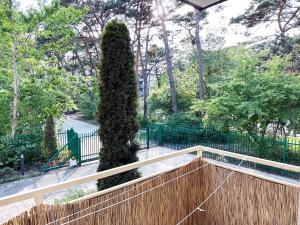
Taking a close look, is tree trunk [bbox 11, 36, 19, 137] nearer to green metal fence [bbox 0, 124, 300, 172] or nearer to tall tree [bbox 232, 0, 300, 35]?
green metal fence [bbox 0, 124, 300, 172]

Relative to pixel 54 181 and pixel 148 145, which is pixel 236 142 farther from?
pixel 54 181

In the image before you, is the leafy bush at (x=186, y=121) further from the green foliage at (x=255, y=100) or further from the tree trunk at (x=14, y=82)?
the tree trunk at (x=14, y=82)

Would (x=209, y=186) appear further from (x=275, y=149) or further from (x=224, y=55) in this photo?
(x=224, y=55)

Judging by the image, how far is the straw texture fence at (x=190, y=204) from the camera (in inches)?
68.1

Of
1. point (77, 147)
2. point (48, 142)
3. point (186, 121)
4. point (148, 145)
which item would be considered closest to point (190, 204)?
point (77, 147)

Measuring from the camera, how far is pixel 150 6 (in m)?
13.2

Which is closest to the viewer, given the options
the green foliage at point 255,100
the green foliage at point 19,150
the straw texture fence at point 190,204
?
the straw texture fence at point 190,204

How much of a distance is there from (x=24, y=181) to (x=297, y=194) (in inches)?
257

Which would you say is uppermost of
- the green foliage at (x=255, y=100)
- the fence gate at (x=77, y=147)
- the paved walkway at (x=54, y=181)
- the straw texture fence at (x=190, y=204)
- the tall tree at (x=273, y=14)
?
the tall tree at (x=273, y=14)

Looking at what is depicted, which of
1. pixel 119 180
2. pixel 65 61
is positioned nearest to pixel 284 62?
pixel 119 180

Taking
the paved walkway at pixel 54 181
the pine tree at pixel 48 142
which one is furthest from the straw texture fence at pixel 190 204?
the pine tree at pixel 48 142

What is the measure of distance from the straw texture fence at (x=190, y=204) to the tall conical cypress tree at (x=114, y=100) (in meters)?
2.04

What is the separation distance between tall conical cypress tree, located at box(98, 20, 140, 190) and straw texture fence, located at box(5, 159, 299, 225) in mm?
2042

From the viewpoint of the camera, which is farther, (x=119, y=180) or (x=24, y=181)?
(x=24, y=181)
